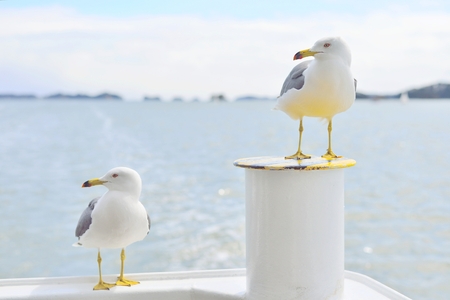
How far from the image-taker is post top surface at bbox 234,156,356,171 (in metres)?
2.19

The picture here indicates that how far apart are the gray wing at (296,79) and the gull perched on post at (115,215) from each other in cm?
76

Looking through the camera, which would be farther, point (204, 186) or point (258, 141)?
point (258, 141)

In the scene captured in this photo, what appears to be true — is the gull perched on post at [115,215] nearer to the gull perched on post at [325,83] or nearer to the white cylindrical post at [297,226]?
the white cylindrical post at [297,226]

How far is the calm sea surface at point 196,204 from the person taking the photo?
9086mm

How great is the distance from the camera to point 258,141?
26.8 m

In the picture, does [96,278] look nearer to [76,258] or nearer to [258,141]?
[76,258]

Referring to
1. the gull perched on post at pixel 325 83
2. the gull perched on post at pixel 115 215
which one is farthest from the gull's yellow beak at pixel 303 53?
the gull perched on post at pixel 115 215

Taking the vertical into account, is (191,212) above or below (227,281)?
below

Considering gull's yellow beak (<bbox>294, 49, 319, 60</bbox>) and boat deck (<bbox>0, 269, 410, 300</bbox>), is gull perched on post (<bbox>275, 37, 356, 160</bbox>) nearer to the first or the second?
gull's yellow beak (<bbox>294, 49, 319, 60</bbox>)

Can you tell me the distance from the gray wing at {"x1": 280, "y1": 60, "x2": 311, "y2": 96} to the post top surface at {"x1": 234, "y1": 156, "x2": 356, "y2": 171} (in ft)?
1.04

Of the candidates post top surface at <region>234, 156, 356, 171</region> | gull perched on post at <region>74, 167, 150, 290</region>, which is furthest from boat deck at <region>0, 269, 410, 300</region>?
post top surface at <region>234, 156, 356, 171</region>

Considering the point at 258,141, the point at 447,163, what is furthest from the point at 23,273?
the point at 258,141

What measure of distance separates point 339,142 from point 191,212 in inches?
603

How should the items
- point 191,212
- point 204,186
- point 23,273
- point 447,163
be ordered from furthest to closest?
point 447,163 < point 204,186 < point 191,212 < point 23,273
